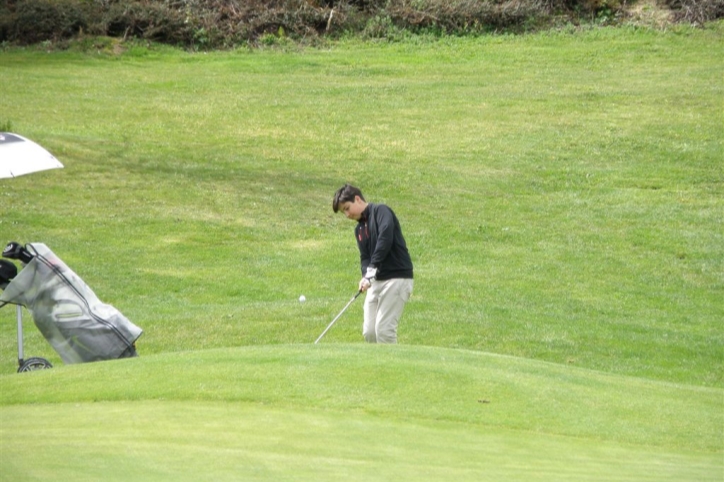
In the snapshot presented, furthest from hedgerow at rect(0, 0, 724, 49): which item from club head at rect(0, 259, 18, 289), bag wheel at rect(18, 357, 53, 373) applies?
bag wheel at rect(18, 357, 53, 373)

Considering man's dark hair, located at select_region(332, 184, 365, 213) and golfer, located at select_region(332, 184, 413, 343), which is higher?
man's dark hair, located at select_region(332, 184, 365, 213)

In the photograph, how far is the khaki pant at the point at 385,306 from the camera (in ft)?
40.7

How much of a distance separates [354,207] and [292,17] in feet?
90.8

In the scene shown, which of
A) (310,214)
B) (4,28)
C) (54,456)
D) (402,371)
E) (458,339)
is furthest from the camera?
(4,28)

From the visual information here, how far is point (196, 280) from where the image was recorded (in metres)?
19.6

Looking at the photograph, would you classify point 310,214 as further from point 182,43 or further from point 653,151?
point 182,43

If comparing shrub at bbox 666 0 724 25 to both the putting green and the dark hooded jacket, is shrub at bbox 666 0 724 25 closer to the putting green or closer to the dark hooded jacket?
the dark hooded jacket

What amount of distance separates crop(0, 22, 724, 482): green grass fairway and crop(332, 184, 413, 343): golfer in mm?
1194

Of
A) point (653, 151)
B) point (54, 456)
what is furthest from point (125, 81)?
point (54, 456)

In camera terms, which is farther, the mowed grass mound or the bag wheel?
the bag wheel

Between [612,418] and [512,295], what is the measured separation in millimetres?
10128

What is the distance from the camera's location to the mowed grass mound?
6.82m

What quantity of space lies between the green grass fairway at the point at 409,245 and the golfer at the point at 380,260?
1194 mm

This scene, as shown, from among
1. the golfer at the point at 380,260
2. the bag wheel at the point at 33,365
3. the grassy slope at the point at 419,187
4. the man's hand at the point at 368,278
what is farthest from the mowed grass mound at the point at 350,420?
the grassy slope at the point at 419,187
